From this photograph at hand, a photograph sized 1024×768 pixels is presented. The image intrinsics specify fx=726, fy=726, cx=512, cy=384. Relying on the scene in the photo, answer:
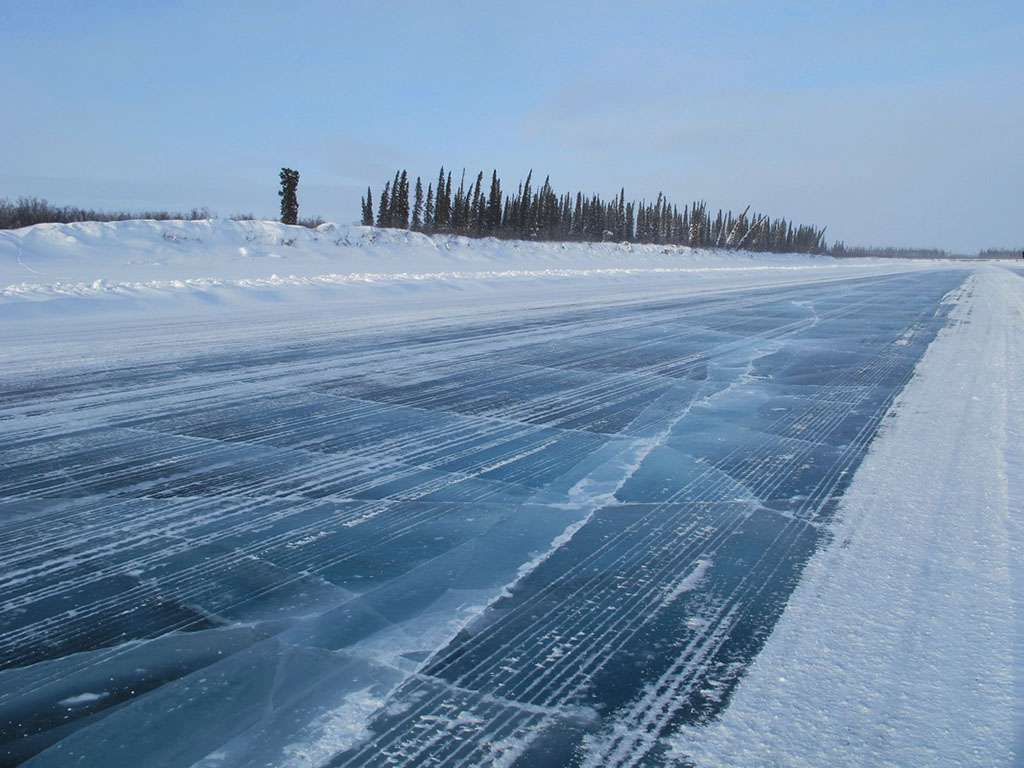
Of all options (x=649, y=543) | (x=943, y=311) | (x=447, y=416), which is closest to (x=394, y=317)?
(x=447, y=416)

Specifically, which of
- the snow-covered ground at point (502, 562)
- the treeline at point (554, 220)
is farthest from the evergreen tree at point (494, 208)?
the snow-covered ground at point (502, 562)

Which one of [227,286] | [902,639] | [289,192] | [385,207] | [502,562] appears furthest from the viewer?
[385,207]

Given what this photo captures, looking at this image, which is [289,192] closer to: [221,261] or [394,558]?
[221,261]

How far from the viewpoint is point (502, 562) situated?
2998 millimetres

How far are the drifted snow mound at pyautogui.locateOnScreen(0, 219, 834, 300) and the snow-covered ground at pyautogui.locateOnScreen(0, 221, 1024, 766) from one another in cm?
908

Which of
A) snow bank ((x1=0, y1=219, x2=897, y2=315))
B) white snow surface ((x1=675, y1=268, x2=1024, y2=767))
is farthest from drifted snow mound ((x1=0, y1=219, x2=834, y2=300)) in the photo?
white snow surface ((x1=675, y1=268, x2=1024, y2=767))

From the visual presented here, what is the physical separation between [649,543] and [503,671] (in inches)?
47.5

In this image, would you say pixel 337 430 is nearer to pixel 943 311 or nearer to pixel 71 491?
pixel 71 491

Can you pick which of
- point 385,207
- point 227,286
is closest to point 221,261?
point 227,286

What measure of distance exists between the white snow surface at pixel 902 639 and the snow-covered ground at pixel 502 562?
12mm

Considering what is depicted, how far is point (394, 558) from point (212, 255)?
25.7 metres

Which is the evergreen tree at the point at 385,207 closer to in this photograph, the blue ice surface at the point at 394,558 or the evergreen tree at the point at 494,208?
the evergreen tree at the point at 494,208

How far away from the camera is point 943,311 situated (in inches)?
614

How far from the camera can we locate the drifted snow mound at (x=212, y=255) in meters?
17.4
